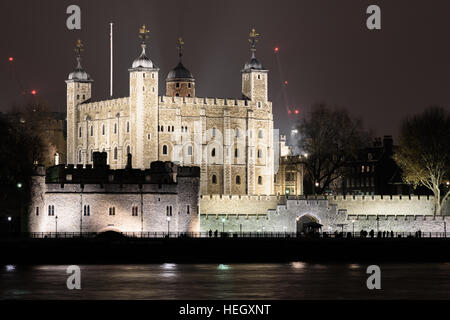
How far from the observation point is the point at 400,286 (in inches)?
2766

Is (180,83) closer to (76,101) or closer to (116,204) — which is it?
(76,101)

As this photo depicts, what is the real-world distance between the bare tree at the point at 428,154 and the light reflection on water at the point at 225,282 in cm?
2731

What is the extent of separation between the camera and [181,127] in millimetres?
121250

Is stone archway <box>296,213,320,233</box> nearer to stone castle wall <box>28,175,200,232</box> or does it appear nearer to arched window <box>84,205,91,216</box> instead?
stone castle wall <box>28,175,200,232</box>

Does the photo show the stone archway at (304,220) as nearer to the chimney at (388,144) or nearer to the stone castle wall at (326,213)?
the stone castle wall at (326,213)

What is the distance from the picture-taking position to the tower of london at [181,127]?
119 metres

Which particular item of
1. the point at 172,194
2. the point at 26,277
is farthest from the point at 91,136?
the point at 26,277

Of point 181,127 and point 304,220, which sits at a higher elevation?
point 181,127

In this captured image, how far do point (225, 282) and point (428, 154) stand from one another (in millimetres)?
43385
